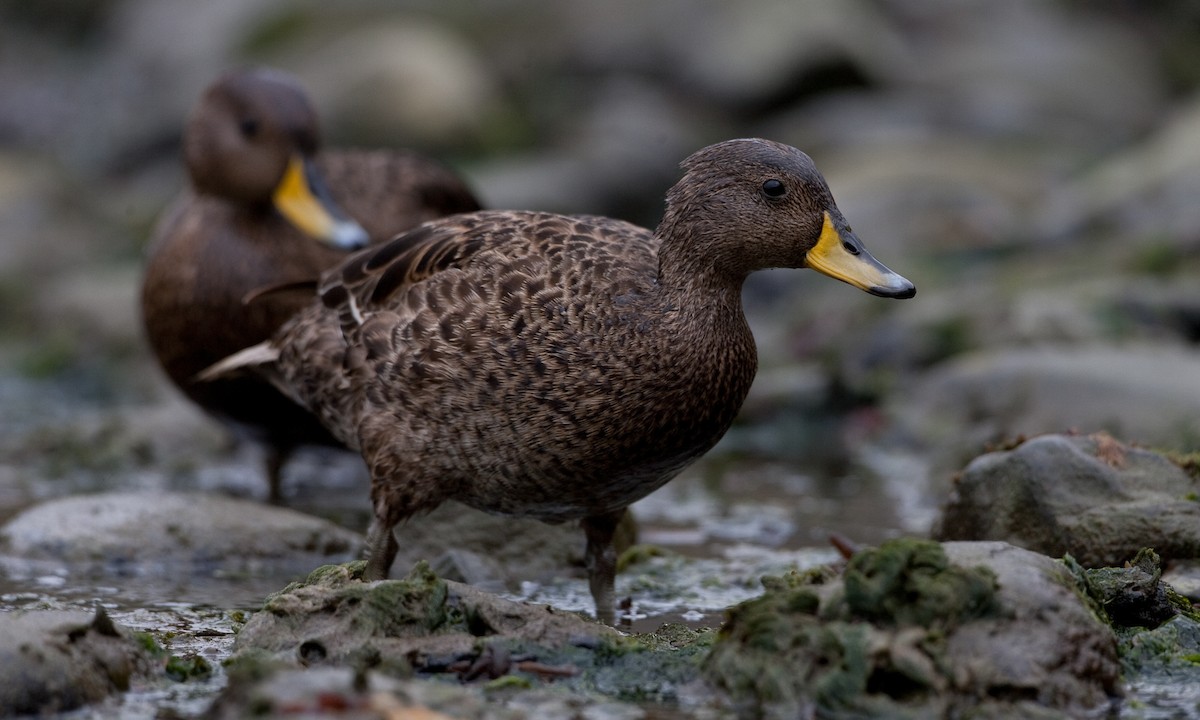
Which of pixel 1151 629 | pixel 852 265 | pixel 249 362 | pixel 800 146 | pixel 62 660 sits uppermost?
pixel 800 146

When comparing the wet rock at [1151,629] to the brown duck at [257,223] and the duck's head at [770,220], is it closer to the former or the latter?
the duck's head at [770,220]

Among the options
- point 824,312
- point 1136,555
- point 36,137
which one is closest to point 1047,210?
point 824,312

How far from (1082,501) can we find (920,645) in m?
1.86

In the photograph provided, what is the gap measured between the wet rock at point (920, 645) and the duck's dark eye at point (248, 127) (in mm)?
4820

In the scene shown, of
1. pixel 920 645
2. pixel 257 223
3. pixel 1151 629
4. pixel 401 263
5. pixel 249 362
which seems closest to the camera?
pixel 920 645

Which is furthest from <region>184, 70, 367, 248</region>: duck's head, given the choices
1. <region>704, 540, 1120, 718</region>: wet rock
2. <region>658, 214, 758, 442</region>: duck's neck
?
<region>704, 540, 1120, 718</region>: wet rock

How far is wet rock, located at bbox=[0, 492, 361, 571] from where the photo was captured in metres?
7.03

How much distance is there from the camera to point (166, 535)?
713 cm

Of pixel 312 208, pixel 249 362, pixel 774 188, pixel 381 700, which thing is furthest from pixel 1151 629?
pixel 312 208

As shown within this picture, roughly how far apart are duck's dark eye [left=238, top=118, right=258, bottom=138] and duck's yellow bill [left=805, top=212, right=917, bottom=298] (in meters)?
4.00

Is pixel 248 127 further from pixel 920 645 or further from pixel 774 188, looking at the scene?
pixel 920 645

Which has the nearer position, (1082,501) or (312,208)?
(1082,501)

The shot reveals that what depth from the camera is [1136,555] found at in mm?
5871

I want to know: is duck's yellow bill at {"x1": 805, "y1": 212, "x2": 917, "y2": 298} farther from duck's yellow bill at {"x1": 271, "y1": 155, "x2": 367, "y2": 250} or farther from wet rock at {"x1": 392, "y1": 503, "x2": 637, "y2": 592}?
duck's yellow bill at {"x1": 271, "y1": 155, "x2": 367, "y2": 250}
